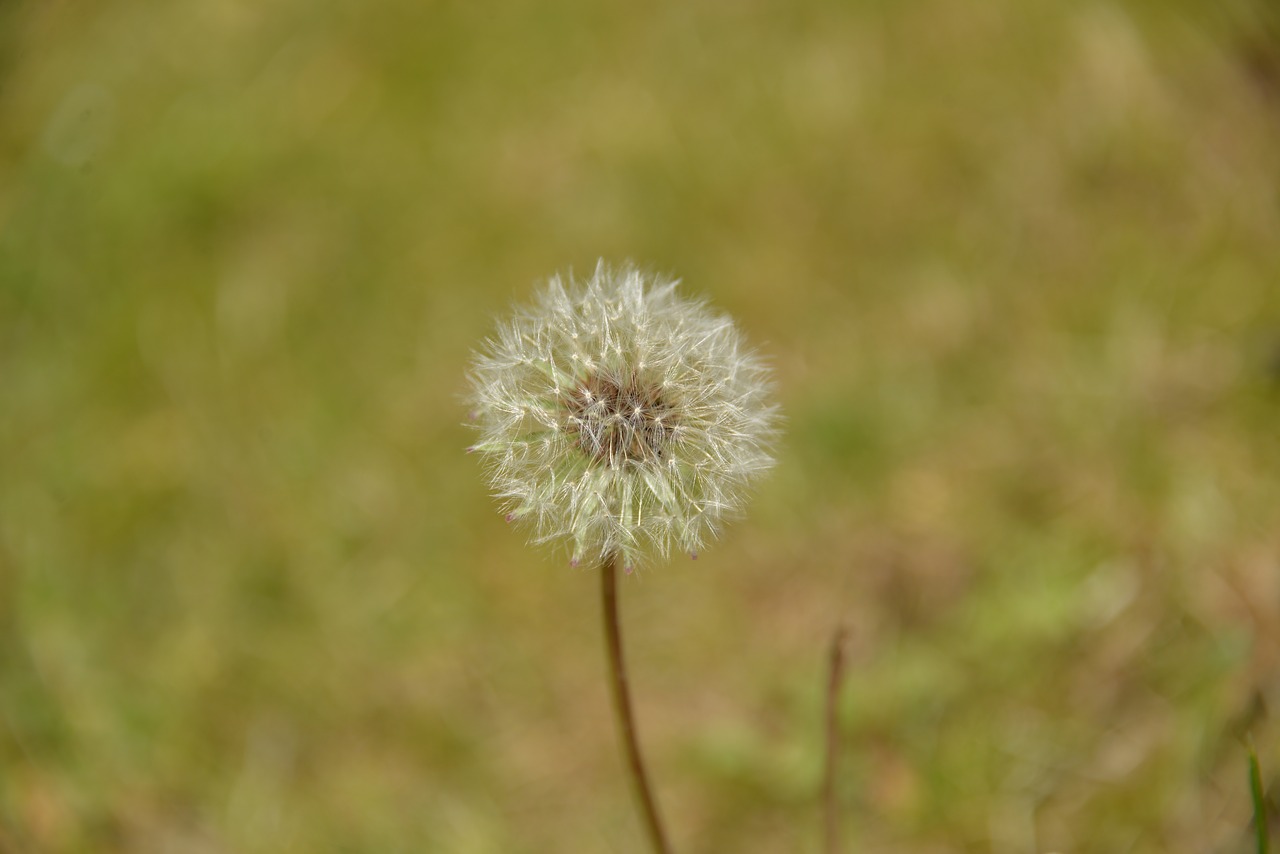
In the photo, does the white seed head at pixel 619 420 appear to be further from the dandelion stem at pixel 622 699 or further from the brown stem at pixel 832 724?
the brown stem at pixel 832 724

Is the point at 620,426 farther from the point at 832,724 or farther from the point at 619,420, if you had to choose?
the point at 832,724

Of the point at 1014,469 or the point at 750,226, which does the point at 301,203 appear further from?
the point at 1014,469

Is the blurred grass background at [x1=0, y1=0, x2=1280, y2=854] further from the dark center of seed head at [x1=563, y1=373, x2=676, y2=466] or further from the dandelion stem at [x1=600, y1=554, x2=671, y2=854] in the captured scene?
the dark center of seed head at [x1=563, y1=373, x2=676, y2=466]

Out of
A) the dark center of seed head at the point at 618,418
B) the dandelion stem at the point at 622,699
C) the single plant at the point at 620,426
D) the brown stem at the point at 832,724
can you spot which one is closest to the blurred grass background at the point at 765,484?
the brown stem at the point at 832,724

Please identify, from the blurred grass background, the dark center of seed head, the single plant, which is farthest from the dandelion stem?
the blurred grass background

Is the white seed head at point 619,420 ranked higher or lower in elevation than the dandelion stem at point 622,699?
higher

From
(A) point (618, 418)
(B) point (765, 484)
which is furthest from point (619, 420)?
(B) point (765, 484)
